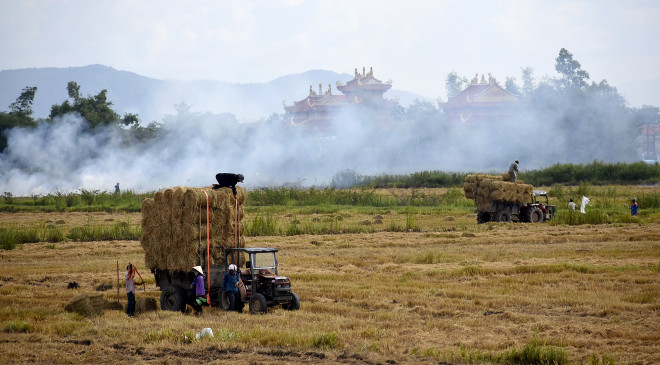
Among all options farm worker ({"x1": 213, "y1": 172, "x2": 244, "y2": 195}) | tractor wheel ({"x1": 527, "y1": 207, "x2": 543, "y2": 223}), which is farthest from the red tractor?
tractor wheel ({"x1": 527, "y1": 207, "x2": 543, "y2": 223})

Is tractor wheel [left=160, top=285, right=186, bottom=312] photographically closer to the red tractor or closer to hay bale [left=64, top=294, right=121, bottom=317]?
the red tractor

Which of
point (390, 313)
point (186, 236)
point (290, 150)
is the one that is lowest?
point (390, 313)

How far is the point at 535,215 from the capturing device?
32.6 metres

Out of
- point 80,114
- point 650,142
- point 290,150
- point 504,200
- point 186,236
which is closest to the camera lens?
point 186,236

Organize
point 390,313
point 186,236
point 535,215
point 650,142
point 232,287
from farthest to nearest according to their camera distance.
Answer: point 650,142 < point 535,215 < point 186,236 < point 232,287 < point 390,313

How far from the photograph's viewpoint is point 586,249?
22.4 m

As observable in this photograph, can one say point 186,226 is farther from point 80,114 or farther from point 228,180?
point 80,114

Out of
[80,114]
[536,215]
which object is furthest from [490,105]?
[536,215]

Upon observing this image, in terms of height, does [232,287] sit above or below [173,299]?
above

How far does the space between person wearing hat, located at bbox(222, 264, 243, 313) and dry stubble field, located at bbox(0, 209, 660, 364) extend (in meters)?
0.29

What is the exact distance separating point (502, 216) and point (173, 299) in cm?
1987

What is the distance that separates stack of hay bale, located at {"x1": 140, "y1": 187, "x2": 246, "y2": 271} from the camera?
592 inches

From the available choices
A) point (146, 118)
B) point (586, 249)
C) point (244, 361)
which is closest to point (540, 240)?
point (586, 249)

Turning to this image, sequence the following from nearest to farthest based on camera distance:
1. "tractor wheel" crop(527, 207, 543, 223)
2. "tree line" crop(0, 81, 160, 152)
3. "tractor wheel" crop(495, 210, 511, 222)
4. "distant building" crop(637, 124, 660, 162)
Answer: "tractor wheel" crop(495, 210, 511, 222) → "tractor wheel" crop(527, 207, 543, 223) → "tree line" crop(0, 81, 160, 152) → "distant building" crop(637, 124, 660, 162)
